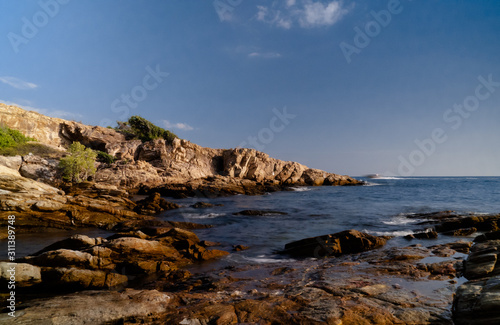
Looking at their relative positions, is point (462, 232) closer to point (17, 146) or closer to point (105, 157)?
point (105, 157)

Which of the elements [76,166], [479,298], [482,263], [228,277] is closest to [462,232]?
[482,263]

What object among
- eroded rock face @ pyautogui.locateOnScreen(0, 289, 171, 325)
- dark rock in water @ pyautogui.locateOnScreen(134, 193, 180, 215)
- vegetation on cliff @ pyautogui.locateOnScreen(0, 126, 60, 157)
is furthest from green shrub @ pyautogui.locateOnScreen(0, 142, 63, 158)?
eroded rock face @ pyautogui.locateOnScreen(0, 289, 171, 325)

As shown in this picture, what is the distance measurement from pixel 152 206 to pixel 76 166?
757 inches

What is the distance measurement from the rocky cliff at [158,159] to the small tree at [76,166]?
2.90 metres

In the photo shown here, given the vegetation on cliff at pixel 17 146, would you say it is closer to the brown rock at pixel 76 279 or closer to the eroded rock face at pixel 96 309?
the brown rock at pixel 76 279

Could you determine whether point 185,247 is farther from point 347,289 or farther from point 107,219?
point 107,219

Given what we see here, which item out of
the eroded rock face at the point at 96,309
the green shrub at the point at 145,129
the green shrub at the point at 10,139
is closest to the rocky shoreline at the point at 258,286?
the eroded rock face at the point at 96,309

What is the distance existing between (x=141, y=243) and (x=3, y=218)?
33.2 ft

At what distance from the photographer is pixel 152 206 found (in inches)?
909

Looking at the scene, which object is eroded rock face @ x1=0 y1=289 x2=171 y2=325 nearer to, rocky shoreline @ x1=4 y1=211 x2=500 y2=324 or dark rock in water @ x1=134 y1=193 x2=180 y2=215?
rocky shoreline @ x1=4 y1=211 x2=500 y2=324

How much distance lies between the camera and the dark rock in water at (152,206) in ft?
70.9

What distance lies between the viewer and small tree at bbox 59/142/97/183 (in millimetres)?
33812

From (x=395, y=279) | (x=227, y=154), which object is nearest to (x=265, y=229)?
(x=395, y=279)

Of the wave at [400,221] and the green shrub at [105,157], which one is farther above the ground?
the green shrub at [105,157]
